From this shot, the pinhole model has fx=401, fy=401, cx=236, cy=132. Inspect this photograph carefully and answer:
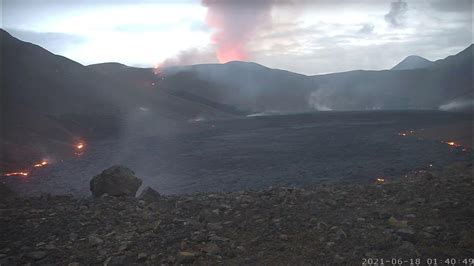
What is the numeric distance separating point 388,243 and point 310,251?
1414mm

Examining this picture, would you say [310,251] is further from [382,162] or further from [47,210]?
[382,162]

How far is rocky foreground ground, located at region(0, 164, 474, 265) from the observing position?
7.39 m

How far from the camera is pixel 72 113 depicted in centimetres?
8269

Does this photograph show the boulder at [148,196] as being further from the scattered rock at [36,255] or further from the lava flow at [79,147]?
the lava flow at [79,147]

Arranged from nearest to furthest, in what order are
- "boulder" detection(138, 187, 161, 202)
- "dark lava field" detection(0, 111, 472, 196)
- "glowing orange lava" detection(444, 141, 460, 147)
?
"boulder" detection(138, 187, 161, 202) < "dark lava field" detection(0, 111, 472, 196) < "glowing orange lava" detection(444, 141, 460, 147)

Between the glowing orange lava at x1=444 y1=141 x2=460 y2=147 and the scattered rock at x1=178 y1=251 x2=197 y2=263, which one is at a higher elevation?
the scattered rock at x1=178 y1=251 x2=197 y2=263

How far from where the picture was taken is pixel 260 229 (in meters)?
9.05

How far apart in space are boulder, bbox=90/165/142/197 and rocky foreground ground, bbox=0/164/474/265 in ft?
9.33

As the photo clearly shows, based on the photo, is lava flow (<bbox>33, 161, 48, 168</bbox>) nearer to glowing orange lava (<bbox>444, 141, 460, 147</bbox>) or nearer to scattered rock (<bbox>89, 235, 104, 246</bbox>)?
scattered rock (<bbox>89, 235, 104, 246</bbox>)

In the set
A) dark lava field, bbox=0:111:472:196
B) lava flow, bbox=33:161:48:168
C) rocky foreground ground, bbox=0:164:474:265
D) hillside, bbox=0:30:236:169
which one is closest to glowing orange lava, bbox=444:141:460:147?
dark lava field, bbox=0:111:472:196

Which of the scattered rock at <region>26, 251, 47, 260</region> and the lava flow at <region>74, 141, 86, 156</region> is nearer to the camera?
the scattered rock at <region>26, 251, 47, 260</region>

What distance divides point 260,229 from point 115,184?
881cm

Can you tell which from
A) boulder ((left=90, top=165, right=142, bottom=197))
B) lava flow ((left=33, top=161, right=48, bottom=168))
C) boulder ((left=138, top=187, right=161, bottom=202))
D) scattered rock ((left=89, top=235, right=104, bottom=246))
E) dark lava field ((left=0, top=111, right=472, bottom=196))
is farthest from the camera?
lava flow ((left=33, top=161, right=48, bottom=168))

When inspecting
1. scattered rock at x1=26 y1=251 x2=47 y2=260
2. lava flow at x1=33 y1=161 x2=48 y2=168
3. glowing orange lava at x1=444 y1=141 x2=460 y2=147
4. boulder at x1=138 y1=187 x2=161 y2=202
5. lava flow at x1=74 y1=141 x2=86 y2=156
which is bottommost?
lava flow at x1=33 y1=161 x2=48 y2=168
